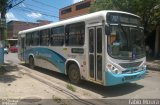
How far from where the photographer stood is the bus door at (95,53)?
9797 millimetres

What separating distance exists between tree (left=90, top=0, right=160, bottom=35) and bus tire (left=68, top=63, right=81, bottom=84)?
1267cm

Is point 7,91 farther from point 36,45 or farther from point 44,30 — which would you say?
point 36,45

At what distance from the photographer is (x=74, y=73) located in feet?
38.3

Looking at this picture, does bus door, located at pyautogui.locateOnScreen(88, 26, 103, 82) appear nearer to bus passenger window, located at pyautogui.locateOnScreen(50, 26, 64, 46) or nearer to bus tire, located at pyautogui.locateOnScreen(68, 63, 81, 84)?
bus tire, located at pyautogui.locateOnScreen(68, 63, 81, 84)

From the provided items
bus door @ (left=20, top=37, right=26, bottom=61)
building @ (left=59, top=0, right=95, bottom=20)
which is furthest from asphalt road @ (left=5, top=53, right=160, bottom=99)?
building @ (left=59, top=0, right=95, bottom=20)

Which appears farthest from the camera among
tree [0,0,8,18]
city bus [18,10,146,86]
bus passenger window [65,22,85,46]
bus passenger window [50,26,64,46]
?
tree [0,0,8,18]

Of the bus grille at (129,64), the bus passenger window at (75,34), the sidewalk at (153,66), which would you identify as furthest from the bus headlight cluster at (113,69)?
the sidewalk at (153,66)

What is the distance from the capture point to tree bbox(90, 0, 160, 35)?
22.8 meters

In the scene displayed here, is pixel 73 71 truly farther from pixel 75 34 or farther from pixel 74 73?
pixel 75 34

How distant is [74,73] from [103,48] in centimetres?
260

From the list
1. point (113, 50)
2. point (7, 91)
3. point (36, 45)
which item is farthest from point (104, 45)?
point (36, 45)

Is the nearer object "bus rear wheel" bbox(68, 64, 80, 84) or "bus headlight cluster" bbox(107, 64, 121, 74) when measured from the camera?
"bus headlight cluster" bbox(107, 64, 121, 74)

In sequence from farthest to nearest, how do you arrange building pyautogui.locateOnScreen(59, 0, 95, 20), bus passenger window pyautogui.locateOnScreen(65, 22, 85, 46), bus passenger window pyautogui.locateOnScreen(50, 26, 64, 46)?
building pyautogui.locateOnScreen(59, 0, 95, 20) → bus passenger window pyautogui.locateOnScreen(50, 26, 64, 46) → bus passenger window pyautogui.locateOnScreen(65, 22, 85, 46)

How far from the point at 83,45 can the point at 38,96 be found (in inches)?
Answer: 112
